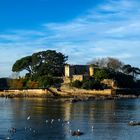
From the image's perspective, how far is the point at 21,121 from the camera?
55.2 meters

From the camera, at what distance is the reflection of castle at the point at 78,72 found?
128 meters

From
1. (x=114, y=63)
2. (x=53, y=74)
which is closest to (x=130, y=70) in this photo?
(x=114, y=63)

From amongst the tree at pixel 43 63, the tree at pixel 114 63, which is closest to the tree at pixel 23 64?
the tree at pixel 43 63

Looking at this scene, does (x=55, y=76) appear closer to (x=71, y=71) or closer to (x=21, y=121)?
A: (x=71, y=71)

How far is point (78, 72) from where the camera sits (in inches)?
5384

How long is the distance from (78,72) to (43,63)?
9.63 meters

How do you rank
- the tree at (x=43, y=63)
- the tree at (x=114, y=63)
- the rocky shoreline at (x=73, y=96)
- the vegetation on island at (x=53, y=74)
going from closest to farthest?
the rocky shoreline at (x=73, y=96), the vegetation on island at (x=53, y=74), the tree at (x=43, y=63), the tree at (x=114, y=63)

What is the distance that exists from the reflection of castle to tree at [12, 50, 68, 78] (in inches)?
158

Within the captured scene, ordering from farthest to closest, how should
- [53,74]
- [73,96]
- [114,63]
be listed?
[114,63] → [53,74] → [73,96]

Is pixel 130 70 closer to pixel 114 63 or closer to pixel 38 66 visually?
pixel 114 63

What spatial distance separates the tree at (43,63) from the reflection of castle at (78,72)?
4.02 meters

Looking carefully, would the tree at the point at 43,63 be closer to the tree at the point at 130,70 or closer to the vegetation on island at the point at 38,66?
the vegetation on island at the point at 38,66

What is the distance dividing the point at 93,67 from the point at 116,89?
13345 mm

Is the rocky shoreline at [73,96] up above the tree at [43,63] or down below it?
below
